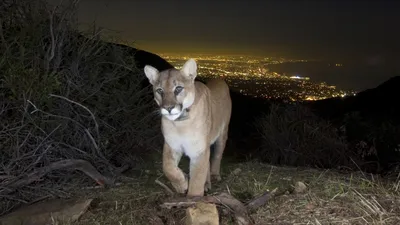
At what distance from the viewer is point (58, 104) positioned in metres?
7.65

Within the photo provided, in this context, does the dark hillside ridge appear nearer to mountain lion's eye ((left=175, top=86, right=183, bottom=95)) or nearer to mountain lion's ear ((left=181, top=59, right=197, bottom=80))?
mountain lion's ear ((left=181, top=59, right=197, bottom=80))

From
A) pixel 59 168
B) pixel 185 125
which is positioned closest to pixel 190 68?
pixel 185 125

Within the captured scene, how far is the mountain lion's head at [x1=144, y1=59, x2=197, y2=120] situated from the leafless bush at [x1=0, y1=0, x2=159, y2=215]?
1993 millimetres

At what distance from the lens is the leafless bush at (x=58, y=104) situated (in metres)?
6.78

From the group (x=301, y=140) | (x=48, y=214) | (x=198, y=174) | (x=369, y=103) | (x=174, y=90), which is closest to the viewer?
(x=174, y=90)

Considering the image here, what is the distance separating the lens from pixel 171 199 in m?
5.56

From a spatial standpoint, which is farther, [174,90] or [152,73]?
[152,73]

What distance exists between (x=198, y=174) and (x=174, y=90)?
1.08 meters

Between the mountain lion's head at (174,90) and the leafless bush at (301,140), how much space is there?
5.54 m

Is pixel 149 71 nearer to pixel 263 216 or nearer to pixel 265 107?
pixel 263 216

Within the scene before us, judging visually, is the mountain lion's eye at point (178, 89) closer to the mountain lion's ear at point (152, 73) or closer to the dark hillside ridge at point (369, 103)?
the mountain lion's ear at point (152, 73)

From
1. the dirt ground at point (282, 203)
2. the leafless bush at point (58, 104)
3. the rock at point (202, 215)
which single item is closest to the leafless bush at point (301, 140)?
the leafless bush at point (58, 104)

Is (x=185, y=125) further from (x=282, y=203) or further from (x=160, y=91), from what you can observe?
(x=282, y=203)

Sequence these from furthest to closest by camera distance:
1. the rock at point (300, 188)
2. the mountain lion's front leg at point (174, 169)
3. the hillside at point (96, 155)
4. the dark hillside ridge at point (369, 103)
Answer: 1. the dark hillside ridge at point (369, 103)
2. the mountain lion's front leg at point (174, 169)
3. the rock at point (300, 188)
4. the hillside at point (96, 155)
